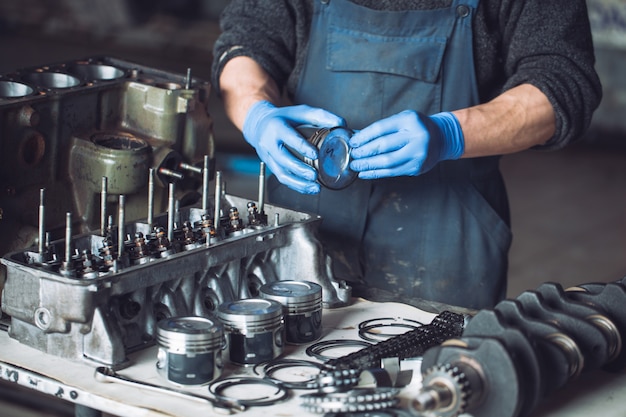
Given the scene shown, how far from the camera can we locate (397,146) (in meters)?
2.14

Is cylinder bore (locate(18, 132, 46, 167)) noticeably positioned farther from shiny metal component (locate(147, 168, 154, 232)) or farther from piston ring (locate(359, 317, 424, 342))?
piston ring (locate(359, 317, 424, 342))

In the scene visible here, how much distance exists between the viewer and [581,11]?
238 centimetres

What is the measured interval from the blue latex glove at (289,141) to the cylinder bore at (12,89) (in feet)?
1.61

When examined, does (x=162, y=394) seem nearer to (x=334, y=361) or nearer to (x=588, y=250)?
(x=334, y=361)

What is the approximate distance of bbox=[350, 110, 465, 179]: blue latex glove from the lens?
213cm

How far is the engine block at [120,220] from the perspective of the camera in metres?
1.76

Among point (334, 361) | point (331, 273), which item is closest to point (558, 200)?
point (331, 273)

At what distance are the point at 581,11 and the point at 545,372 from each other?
3.48 feet

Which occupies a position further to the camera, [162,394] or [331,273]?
[331,273]

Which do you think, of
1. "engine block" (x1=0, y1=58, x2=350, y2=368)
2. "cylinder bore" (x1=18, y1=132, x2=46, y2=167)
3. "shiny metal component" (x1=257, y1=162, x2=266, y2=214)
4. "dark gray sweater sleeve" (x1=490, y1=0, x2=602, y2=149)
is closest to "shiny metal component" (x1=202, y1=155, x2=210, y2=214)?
"engine block" (x1=0, y1=58, x2=350, y2=368)

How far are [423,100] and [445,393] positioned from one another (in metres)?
1.04

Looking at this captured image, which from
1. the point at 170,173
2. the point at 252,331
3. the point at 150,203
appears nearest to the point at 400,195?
the point at 170,173

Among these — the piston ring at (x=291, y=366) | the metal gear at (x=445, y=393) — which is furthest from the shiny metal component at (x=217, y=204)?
the metal gear at (x=445, y=393)

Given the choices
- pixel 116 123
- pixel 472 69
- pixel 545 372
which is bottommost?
pixel 545 372
